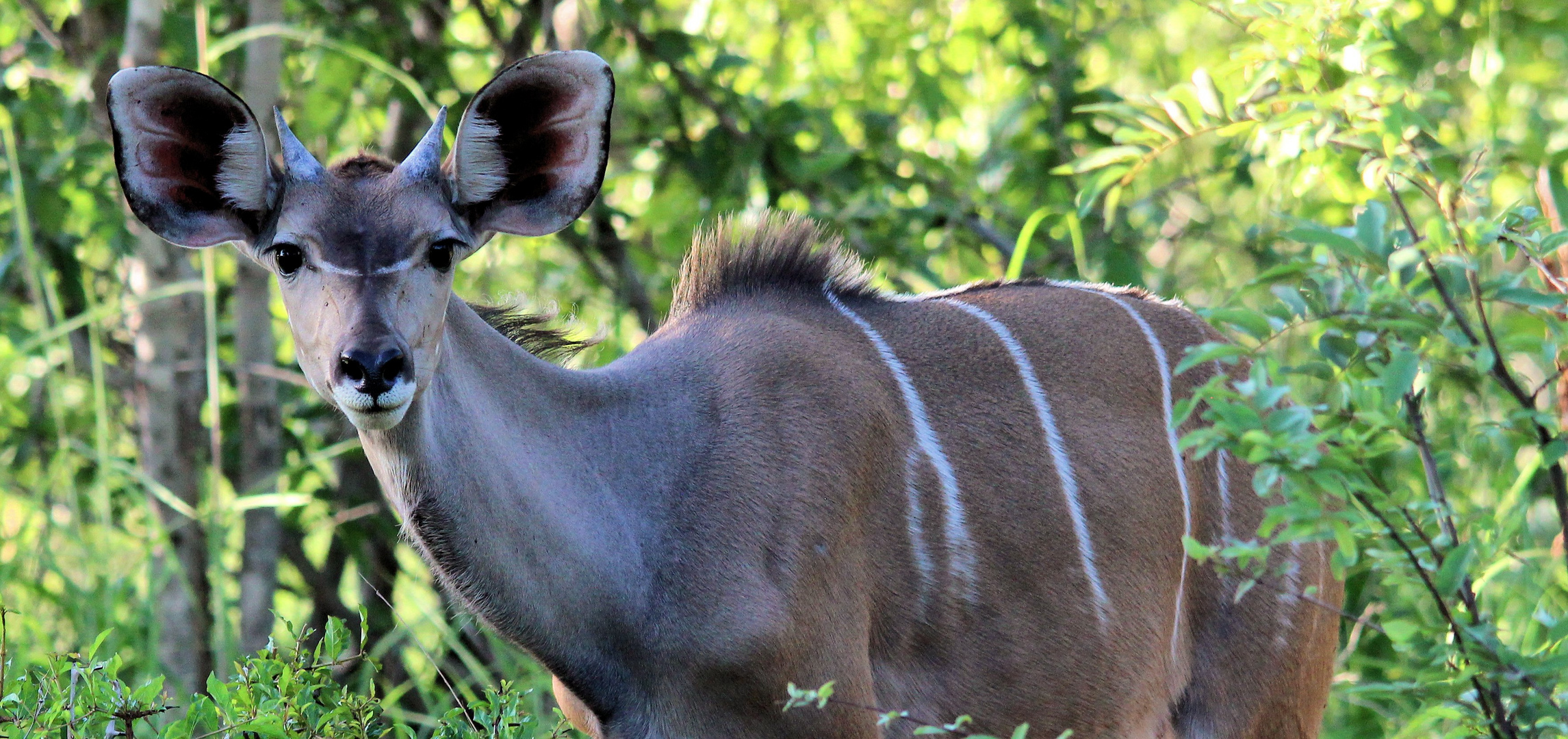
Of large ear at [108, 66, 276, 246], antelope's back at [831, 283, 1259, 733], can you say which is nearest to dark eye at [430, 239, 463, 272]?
large ear at [108, 66, 276, 246]

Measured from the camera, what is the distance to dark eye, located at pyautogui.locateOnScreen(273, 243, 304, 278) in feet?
8.59

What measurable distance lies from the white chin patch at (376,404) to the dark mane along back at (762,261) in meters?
1.00

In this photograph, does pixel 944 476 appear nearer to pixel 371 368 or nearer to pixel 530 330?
pixel 530 330

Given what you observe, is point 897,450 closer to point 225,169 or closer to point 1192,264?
point 225,169

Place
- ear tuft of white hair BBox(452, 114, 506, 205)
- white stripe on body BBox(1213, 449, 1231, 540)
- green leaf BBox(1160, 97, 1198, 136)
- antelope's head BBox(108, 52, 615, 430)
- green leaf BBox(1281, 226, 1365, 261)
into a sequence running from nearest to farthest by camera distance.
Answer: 1. green leaf BBox(1281, 226, 1365, 261)
2. antelope's head BBox(108, 52, 615, 430)
3. ear tuft of white hair BBox(452, 114, 506, 205)
4. green leaf BBox(1160, 97, 1198, 136)
5. white stripe on body BBox(1213, 449, 1231, 540)

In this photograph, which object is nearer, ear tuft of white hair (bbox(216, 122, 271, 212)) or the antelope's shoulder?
ear tuft of white hair (bbox(216, 122, 271, 212))

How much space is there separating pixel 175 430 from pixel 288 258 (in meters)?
1.98

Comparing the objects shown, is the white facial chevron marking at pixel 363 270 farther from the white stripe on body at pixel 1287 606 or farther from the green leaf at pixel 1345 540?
the white stripe on body at pixel 1287 606

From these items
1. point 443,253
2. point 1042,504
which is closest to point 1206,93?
point 1042,504

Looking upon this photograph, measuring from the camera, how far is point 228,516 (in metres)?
4.81

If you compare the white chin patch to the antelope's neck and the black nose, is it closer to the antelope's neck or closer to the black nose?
the black nose

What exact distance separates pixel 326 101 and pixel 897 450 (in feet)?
8.19

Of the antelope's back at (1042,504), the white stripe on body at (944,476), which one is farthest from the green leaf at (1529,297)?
the white stripe on body at (944,476)

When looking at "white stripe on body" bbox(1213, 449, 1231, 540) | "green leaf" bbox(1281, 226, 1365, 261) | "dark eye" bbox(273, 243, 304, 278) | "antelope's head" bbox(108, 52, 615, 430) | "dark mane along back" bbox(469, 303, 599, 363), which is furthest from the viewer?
"white stripe on body" bbox(1213, 449, 1231, 540)
